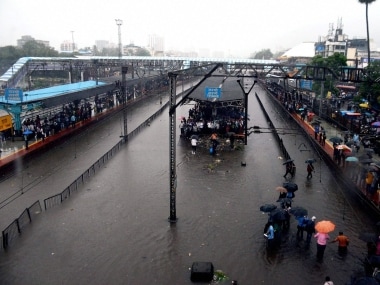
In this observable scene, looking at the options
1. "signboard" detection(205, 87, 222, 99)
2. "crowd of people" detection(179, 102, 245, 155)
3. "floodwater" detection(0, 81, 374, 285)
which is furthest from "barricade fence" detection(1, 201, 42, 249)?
"signboard" detection(205, 87, 222, 99)

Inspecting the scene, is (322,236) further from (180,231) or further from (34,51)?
(34,51)

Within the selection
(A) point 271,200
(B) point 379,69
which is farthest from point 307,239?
(B) point 379,69

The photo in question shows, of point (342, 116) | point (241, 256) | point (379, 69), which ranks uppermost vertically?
point (379, 69)

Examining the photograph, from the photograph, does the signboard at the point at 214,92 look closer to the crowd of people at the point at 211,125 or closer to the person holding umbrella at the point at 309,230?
the crowd of people at the point at 211,125

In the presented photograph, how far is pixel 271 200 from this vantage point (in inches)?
609

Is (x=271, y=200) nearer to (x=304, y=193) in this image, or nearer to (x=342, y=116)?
(x=304, y=193)

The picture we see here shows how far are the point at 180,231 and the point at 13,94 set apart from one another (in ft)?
55.1

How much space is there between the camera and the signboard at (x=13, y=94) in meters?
23.9

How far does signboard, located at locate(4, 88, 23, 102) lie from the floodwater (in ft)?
27.6

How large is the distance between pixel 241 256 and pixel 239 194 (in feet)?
17.2

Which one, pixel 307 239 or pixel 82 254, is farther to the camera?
pixel 307 239

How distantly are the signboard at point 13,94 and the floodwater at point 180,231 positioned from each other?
27.6 ft

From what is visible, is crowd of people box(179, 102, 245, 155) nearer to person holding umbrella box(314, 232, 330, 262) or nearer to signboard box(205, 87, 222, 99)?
signboard box(205, 87, 222, 99)

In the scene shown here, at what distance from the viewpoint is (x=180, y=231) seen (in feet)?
41.5
